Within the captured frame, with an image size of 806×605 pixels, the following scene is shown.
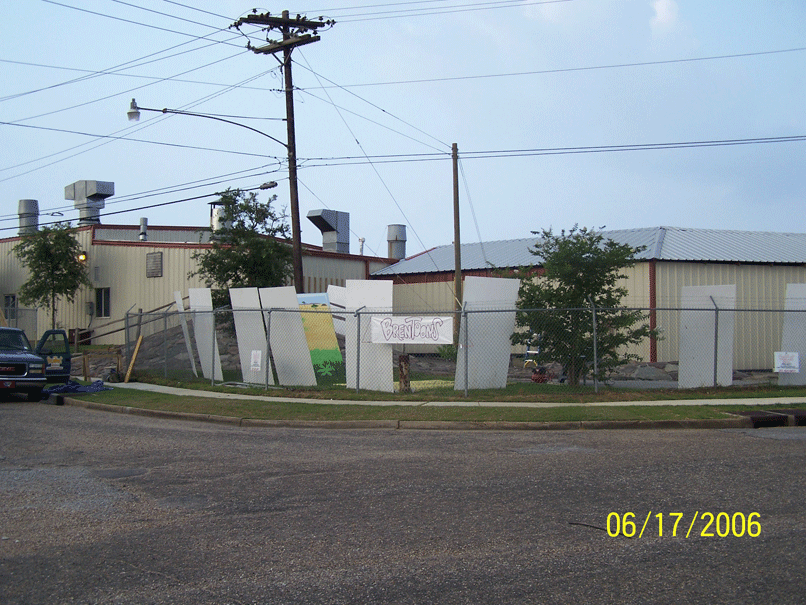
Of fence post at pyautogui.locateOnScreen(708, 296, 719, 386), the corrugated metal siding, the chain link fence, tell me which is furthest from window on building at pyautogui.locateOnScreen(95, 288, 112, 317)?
fence post at pyautogui.locateOnScreen(708, 296, 719, 386)

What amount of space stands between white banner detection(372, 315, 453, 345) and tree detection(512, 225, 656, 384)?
76.7 inches

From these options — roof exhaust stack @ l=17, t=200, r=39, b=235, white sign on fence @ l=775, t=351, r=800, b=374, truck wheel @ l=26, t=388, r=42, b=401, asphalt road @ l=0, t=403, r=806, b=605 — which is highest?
roof exhaust stack @ l=17, t=200, r=39, b=235

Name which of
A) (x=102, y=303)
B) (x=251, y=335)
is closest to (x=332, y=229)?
(x=102, y=303)

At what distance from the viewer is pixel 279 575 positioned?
520 centimetres

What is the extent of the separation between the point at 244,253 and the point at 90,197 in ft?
72.6

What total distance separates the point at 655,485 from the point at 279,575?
14.3 feet

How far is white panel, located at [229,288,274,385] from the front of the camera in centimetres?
1945

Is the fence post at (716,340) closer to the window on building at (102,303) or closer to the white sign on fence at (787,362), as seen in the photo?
the white sign on fence at (787,362)

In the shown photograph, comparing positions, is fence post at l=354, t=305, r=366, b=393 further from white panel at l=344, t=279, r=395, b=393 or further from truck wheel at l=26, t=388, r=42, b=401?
truck wheel at l=26, t=388, r=42, b=401

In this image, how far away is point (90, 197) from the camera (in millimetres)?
41344

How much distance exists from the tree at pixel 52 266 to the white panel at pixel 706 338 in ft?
88.1

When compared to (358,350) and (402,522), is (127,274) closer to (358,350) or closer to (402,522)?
(358,350)

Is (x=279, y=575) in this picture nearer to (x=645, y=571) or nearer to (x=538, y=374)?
(x=645, y=571)
